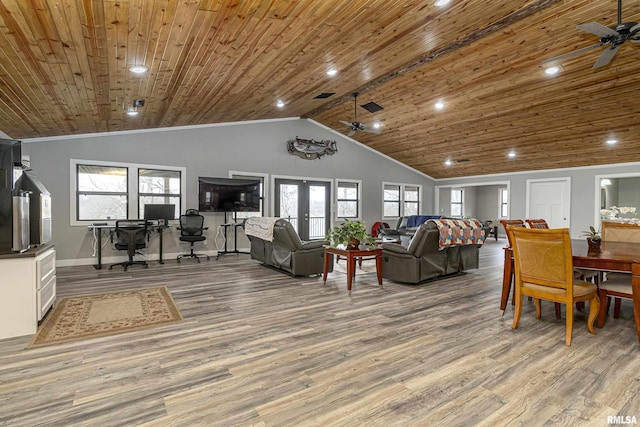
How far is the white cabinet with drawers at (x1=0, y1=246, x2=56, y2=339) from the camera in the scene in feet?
9.37

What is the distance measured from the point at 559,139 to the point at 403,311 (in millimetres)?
6478

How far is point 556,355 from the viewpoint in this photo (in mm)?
2549

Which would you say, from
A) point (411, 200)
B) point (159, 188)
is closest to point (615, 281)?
point (159, 188)

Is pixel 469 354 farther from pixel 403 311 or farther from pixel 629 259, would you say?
pixel 629 259

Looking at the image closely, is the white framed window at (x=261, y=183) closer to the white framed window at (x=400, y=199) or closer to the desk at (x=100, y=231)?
the desk at (x=100, y=231)

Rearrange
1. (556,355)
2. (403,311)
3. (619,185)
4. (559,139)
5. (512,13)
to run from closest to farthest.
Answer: (556,355) → (403,311) → (512,13) → (559,139) → (619,185)

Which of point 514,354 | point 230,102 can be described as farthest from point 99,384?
point 230,102

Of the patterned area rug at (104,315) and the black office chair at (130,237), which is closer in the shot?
the patterned area rug at (104,315)

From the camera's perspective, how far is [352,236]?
4762 mm

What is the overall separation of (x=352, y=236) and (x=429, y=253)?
119 cm

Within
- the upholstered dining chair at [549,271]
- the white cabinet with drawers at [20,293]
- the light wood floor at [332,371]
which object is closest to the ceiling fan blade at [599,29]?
the upholstered dining chair at [549,271]

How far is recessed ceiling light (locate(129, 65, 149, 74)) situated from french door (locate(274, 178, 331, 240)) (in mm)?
5165

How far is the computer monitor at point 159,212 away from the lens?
639 cm

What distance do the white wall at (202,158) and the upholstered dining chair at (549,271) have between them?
6284mm
